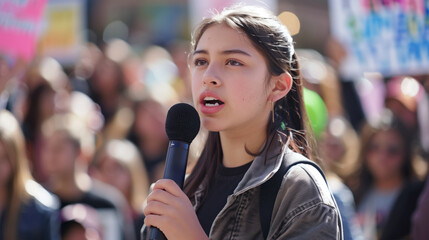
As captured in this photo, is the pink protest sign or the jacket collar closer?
the jacket collar

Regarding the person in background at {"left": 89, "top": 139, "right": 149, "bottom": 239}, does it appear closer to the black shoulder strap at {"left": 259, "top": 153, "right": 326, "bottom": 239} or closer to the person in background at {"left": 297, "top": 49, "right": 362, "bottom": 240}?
the person in background at {"left": 297, "top": 49, "right": 362, "bottom": 240}

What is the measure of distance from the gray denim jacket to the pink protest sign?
13.3 ft

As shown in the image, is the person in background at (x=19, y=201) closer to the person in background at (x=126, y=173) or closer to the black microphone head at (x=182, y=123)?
the person in background at (x=126, y=173)

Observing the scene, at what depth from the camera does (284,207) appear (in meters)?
2.42

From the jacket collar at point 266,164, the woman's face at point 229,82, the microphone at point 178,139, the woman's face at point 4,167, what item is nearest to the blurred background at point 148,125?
the woman's face at point 4,167

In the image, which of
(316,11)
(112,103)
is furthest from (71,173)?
(316,11)

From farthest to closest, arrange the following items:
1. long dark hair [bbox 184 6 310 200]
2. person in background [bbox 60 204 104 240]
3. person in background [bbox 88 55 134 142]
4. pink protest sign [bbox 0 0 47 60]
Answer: person in background [bbox 88 55 134 142] → pink protest sign [bbox 0 0 47 60] → person in background [bbox 60 204 104 240] → long dark hair [bbox 184 6 310 200]

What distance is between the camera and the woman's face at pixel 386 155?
222 inches

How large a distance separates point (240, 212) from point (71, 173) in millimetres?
3352

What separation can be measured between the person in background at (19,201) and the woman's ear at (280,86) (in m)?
2.73

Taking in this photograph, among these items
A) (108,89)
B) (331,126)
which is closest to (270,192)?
(331,126)

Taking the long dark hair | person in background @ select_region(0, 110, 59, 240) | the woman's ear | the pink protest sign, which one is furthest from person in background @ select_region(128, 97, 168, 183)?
the woman's ear

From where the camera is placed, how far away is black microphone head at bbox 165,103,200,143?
2.55 meters

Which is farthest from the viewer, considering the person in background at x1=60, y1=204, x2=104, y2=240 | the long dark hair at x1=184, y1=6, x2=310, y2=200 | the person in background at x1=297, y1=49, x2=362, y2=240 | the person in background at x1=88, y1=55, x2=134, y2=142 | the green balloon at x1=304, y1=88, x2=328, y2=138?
the person in background at x1=88, y1=55, x2=134, y2=142
